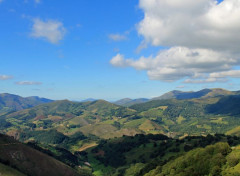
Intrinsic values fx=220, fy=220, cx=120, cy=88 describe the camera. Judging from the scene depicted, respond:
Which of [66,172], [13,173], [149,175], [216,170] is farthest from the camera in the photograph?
[66,172]

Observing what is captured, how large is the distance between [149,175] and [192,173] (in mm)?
42925

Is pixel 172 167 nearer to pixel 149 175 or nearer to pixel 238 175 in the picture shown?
pixel 149 175

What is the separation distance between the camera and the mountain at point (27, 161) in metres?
156

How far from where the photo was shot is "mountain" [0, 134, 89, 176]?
510 ft

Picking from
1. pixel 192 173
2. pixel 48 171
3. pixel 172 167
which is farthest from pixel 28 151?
pixel 192 173

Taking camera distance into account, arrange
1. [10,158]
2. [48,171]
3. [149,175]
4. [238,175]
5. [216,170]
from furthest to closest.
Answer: [48,171]
[10,158]
[149,175]
[216,170]
[238,175]

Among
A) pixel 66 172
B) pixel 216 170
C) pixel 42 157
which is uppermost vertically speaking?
pixel 216 170

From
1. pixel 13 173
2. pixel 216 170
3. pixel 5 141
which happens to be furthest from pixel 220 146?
pixel 5 141

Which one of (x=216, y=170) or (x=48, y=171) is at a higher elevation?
(x=216, y=170)

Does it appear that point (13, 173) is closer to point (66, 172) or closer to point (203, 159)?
point (66, 172)

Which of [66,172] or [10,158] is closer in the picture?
[10,158]

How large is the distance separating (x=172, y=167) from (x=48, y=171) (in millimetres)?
97157

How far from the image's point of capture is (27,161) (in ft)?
543

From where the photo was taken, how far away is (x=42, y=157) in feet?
596
